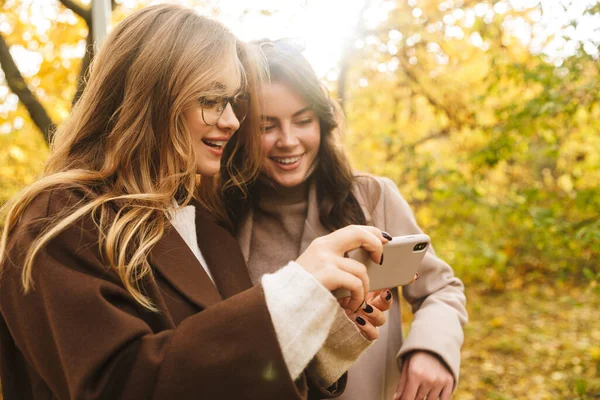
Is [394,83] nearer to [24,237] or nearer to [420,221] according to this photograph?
[420,221]

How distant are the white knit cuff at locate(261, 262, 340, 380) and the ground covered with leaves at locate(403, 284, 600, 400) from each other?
278cm

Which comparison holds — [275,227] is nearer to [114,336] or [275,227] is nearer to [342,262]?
[342,262]

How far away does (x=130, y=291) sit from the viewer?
3.78ft

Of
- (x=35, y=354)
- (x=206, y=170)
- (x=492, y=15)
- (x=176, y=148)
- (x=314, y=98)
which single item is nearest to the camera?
(x=35, y=354)

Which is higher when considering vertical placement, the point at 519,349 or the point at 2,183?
the point at 2,183

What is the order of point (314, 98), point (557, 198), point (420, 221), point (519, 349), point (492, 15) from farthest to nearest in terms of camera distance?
point (519, 349)
point (420, 221)
point (492, 15)
point (557, 198)
point (314, 98)

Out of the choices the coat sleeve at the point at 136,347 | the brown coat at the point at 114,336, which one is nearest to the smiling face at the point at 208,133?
the brown coat at the point at 114,336

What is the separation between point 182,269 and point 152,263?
0.08 meters

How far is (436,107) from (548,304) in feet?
13.7

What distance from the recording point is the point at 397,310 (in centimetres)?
184

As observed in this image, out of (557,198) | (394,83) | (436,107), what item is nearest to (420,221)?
(436,107)

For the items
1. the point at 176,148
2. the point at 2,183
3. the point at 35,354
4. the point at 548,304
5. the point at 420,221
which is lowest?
the point at 548,304

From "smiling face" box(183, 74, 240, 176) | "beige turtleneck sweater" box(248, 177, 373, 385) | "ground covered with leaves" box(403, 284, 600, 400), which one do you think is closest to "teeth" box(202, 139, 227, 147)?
"smiling face" box(183, 74, 240, 176)

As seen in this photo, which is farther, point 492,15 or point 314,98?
point 492,15
